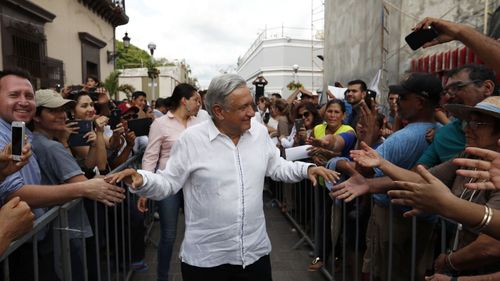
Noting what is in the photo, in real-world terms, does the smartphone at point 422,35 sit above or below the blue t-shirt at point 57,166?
above

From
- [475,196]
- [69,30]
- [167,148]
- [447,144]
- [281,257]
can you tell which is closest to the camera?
[475,196]

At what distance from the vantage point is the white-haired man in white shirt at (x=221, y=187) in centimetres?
240

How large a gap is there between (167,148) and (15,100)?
65.5 inches

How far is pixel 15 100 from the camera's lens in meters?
2.48

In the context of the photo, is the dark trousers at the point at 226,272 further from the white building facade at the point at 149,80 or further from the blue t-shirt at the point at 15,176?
the white building facade at the point at 149,80

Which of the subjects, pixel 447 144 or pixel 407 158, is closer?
pixel 447 144

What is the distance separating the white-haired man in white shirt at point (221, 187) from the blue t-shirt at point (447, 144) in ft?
2.50

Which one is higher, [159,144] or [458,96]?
[458,96]

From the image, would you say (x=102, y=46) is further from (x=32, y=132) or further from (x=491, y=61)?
(x=491, y=61)

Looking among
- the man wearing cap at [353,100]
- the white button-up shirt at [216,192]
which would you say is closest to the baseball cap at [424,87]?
the white button-up shirt at [216,192]

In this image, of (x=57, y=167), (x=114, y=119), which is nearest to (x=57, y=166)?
(x=57, y=167)

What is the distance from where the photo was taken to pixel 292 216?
19.9ft

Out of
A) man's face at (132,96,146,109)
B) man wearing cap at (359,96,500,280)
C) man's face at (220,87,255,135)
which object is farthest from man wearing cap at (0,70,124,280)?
man's face at (132,96,146,109)

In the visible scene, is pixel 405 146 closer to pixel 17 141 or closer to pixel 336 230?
pixel 336 230
